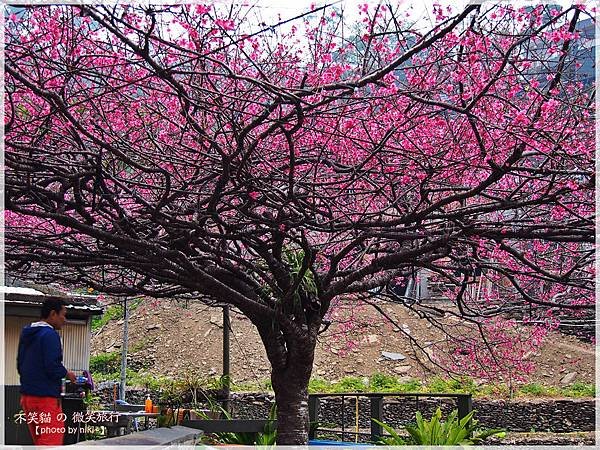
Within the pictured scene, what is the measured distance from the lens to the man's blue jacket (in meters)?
5.59

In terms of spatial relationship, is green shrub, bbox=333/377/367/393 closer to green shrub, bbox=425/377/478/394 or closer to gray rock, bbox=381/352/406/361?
gray rock, bbox=381/352/406/361

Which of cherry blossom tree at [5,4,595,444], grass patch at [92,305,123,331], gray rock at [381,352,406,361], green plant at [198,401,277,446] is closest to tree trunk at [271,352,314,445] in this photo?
cherry blossom tree at [5,4,595,444]

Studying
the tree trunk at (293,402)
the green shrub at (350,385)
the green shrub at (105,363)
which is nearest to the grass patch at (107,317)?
the green shrub at (105,363)

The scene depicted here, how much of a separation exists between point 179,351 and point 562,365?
10.6 m

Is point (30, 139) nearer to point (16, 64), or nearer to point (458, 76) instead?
point (16, 64)

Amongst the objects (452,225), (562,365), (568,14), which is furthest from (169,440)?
(562,365)

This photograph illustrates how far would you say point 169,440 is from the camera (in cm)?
514

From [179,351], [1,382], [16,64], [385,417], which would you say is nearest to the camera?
[16,64]

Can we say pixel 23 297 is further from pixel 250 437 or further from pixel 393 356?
pixel 393 356

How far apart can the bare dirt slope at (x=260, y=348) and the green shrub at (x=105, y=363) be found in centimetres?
48

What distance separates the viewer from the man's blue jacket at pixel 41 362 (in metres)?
5.59

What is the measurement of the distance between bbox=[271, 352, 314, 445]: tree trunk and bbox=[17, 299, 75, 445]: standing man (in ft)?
A: 7.48

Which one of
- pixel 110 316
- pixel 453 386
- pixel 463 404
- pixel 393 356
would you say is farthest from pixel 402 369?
pixel 463 404

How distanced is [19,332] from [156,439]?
21.2 feet
